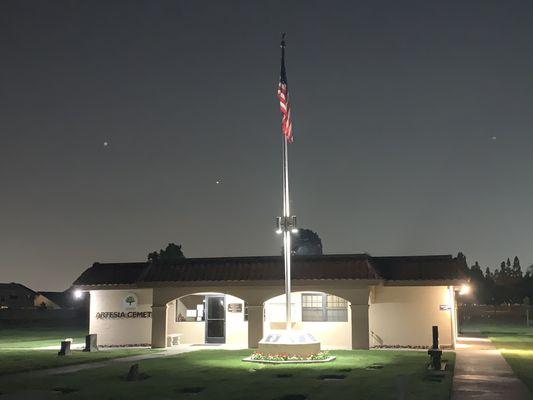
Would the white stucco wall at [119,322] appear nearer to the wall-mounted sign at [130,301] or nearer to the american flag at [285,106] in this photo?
the wall-mounted sign at [130,301]

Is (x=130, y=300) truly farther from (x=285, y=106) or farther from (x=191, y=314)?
(x=285, y=106)

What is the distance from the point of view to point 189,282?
88.7 ft

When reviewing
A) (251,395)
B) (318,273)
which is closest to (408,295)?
(318,273)

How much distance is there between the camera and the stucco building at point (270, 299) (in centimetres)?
2558

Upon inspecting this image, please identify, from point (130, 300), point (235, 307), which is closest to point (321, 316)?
point (235, 307)

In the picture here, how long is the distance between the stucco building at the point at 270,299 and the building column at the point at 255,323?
4 centimetres

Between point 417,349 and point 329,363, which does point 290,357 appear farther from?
point 417,349

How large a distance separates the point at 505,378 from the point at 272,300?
14074 mm

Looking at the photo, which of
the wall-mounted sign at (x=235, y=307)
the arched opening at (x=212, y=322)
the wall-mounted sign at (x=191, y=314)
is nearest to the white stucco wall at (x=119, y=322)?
the arched opening at (x=212, y=322)

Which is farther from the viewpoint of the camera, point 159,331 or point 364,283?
point 159,331

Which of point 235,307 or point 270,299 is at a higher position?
point 270,299

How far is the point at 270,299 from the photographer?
2689cm

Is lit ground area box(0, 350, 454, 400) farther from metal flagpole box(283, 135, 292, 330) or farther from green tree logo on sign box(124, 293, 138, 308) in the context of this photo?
green tree logo on sign box(124, 293, 138, 308)

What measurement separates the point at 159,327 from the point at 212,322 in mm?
2748
